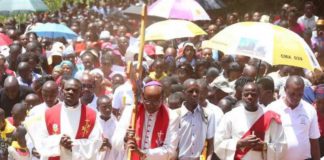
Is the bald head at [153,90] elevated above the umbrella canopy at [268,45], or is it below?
below

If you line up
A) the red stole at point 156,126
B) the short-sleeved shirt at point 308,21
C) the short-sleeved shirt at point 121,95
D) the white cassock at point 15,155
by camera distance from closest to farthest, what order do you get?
the red stole at point 156,126 → the white cassock at point 15,155 → the short-sleeved shirt at point 121,95 → the short-sleeved shirt at point 308,21

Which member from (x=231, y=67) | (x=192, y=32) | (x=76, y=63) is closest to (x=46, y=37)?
(x=76, y=63)

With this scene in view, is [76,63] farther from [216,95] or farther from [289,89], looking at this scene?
[289,89]

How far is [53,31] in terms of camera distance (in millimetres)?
15086

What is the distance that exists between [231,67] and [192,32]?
1.82 m

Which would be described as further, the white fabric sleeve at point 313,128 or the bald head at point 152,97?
the white fabric sleeve at point 313,128

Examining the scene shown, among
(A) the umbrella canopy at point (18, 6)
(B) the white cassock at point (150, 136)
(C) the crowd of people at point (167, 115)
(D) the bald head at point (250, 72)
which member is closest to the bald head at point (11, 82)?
(C) the crowd of people at point (167, 115)

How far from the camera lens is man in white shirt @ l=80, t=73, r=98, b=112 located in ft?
30.3

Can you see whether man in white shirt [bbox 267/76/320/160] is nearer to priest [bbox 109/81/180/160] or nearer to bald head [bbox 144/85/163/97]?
priest [bbox 109/81/180/160]

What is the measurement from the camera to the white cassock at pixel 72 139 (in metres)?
6.98

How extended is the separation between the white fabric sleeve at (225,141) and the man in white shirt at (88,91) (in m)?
2.45

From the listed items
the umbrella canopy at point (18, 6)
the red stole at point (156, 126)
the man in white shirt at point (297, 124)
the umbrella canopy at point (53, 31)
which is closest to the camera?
the red stole at point (156, 126)

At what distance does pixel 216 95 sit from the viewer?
9.80 meters

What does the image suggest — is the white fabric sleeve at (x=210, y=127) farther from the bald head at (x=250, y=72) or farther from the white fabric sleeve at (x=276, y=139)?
the bald head at (x=250, y=72)
